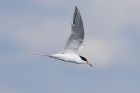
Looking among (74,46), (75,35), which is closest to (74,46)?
(74,46)

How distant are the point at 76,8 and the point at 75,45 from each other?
381 centimetres

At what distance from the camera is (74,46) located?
26484 millimetres

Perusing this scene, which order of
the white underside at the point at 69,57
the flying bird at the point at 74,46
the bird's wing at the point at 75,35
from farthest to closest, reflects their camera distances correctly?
the white underside at the point at 69,57 → the flying bird at the point at 74,46 → the bird's wing at the point at 75,35

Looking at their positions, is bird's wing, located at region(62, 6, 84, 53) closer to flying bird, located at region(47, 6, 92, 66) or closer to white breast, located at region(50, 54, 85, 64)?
flying bird, located at region(47, 6, 92, 66)

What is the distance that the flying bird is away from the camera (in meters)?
24.4

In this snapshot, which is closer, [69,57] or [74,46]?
[69,57]

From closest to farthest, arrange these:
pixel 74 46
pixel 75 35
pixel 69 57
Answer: pixel 75 35 → pixel 69 57 → pixel 74 46

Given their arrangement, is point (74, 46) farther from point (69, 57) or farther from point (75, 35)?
point (75, 35)

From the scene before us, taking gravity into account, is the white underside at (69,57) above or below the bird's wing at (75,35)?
below

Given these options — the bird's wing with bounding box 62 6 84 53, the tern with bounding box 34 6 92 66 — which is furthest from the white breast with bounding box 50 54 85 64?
the bird's wing with bounding box 62 6 84 53

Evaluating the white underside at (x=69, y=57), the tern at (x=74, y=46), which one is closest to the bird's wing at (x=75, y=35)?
the tern at (x=74, y=46)

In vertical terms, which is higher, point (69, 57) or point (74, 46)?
point (74, 46)

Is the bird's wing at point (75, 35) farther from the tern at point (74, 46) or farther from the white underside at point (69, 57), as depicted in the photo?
the white underside at point (69, 57)

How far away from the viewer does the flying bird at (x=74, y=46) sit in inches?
959
